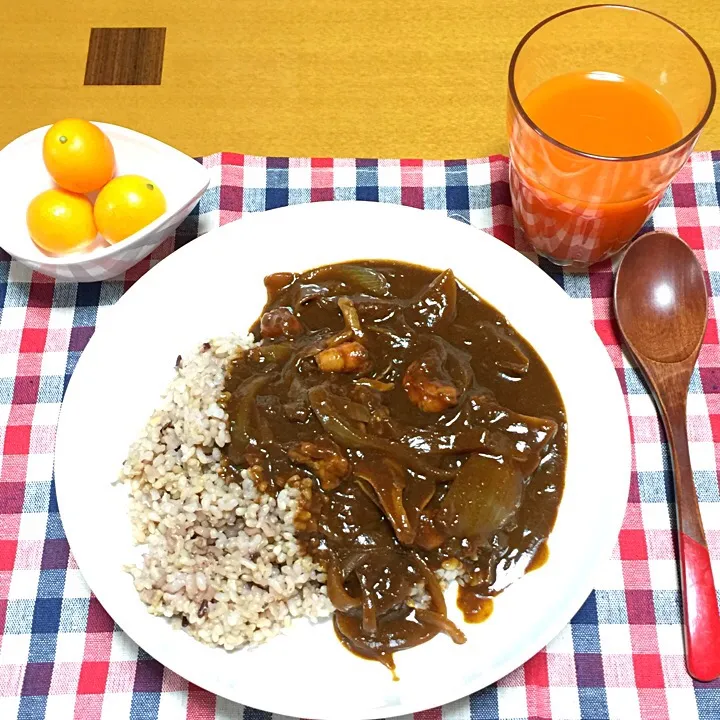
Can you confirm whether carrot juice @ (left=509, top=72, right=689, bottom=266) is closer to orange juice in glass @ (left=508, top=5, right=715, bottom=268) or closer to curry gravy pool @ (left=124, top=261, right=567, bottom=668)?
orange juice in glass @ (left=508, top=5, right=715, bottom=268)

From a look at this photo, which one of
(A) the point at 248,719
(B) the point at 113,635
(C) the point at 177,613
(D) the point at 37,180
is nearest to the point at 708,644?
(A) the point at 248,719

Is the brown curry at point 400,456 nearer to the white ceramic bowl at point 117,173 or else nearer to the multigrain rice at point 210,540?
the multigrain rice at point 210,540

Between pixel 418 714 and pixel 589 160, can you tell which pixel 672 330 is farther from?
pixel 418 714

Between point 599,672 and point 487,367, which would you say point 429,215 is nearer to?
point 487,367

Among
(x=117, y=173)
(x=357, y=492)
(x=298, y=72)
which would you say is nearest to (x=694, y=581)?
(x=357, y=492)

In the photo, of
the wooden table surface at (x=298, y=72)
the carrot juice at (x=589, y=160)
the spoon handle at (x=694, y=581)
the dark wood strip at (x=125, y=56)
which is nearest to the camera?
the spoon handle at (x=694, y=581)

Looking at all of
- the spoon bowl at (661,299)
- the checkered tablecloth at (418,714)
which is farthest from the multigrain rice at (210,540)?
the spoon bowl at (661,299)
